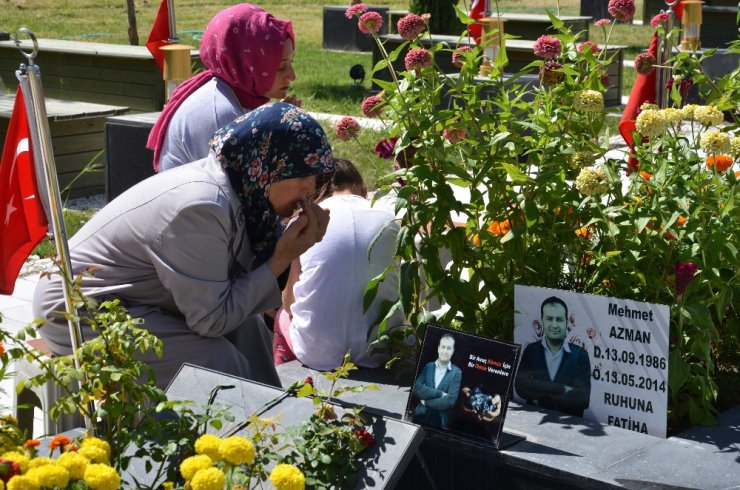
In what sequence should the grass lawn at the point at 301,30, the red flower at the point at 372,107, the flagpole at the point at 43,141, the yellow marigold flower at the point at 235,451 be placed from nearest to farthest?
1. the yellow marigold flower at the point at 235,451
2. the flagpole at the point at 43,141
3. the red flower at the point at 372,107
4. the grass lawn at the point at 301,30

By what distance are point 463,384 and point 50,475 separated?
1.36 metres

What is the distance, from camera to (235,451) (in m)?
1.60

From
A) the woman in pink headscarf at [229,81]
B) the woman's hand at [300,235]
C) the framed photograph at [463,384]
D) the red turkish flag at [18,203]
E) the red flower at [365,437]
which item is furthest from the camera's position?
the woman in pink headscarf at [229,81]

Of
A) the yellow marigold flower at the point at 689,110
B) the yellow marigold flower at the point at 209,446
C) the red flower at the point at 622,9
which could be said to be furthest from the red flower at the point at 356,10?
the yellow marigold flower at the point at 209,446

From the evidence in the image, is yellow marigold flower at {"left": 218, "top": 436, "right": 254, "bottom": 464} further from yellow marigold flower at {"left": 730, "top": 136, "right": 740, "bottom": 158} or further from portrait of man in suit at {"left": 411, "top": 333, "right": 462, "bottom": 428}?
yellow marigold flower at {"left": 730, "top": 136, "right": 740, "bottom": 158}

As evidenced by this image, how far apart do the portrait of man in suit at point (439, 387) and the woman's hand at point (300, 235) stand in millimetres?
443

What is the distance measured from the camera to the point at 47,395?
322 cm

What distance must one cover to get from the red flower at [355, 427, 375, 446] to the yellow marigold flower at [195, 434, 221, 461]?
0.47 meters

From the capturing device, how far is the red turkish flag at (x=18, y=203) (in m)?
3.01

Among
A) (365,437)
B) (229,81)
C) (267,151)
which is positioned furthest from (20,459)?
(229,81)

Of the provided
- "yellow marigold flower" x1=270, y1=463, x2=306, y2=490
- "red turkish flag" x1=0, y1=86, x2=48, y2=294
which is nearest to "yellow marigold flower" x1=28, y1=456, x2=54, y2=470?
"yellow marigold flower" x1=270, y1=463, x2=306, y2=490

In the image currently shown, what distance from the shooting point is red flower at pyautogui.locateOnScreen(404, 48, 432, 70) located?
307 cm

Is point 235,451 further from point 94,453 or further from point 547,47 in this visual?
point 547,47

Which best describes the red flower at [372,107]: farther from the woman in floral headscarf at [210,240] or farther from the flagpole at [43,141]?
the flagpole at [43,141]
